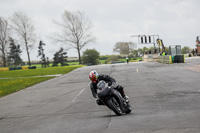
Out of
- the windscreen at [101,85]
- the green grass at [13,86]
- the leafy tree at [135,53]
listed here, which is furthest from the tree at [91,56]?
the windscreen at [101,85]

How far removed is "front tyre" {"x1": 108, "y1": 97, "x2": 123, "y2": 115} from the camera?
827 centimetres

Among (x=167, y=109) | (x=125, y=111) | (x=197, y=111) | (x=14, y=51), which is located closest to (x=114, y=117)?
(x=125, y=111)

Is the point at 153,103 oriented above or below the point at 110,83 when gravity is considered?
below

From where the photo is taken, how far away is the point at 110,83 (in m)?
8.59

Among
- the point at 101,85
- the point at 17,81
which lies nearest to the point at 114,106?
the point at 101,85

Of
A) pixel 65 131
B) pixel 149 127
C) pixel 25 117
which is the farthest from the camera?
A: pixel 25 117

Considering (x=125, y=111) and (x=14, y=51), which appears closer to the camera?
(x=125, y=111)

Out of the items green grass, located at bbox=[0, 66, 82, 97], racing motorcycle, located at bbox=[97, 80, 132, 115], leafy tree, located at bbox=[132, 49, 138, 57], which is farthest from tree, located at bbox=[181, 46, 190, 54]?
racing motorcycle, located at bbox=[97, 80, 132, 115]

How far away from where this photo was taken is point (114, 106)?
8305 mm

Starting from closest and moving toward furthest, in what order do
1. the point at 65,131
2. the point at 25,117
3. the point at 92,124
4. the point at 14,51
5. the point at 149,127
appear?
the point at 149,127
the point at 65,131
the point at 92,124
the point at 25,117
the point at 14,51

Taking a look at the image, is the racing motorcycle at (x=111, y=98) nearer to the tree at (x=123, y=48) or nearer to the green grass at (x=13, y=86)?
the green grass at (x=13, y=86)

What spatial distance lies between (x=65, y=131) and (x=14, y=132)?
1566 millimetres

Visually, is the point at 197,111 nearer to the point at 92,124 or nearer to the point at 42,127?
the point at 92,124

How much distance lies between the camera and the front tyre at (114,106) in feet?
27.1
